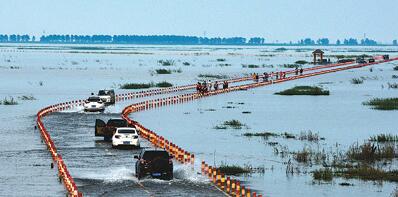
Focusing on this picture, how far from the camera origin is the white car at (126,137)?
201 ft

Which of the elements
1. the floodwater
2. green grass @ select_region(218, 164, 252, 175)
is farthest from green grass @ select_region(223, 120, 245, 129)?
green grass @ select_region(218, 164, 252, 175)

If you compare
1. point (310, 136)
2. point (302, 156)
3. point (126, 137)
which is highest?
point (126, 137)

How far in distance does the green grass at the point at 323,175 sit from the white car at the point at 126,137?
1310cm

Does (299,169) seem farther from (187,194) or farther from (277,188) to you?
(187,194)

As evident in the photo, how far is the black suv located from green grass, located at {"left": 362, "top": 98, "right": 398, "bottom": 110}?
213 ft

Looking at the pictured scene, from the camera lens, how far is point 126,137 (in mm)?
61281

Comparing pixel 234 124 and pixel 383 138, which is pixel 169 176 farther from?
pixel 234 124

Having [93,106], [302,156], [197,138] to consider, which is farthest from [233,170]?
[93,106]

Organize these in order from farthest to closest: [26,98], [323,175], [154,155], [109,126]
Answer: [26,98]
[109,126]
[323,175]
[154,155]

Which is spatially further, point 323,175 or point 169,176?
point 323,175

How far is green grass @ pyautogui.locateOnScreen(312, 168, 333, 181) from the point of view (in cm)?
5088

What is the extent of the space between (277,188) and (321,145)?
21.8 metres

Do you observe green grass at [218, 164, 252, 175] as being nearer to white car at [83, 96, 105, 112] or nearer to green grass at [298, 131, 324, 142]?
green grass at [298, 131, 324, 142]

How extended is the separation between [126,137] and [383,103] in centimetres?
5785
